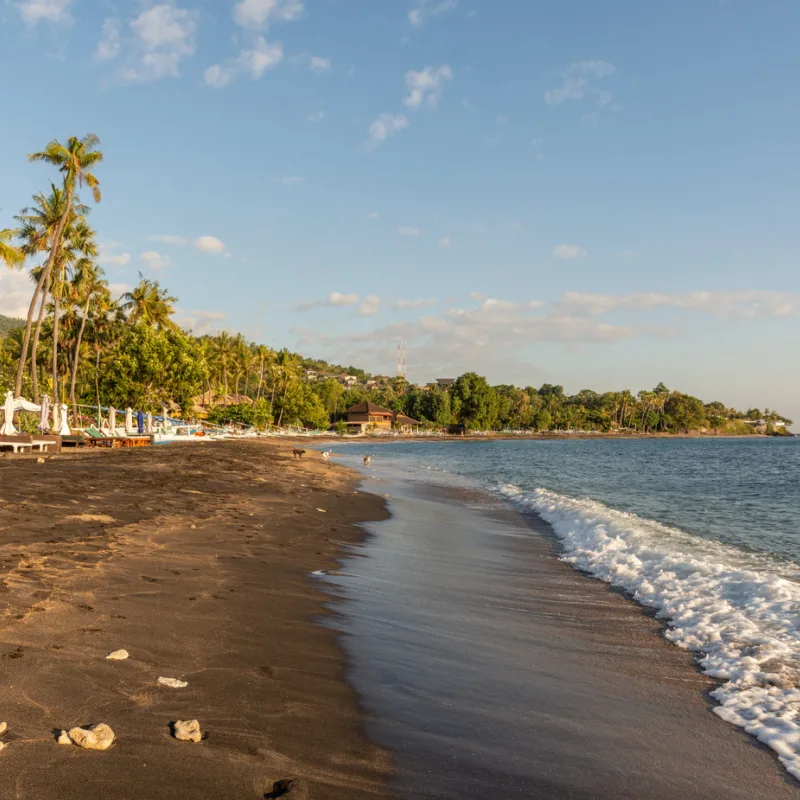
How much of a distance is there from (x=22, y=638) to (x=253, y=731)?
7.25 ft

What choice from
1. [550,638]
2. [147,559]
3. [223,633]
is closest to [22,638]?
[223,633]

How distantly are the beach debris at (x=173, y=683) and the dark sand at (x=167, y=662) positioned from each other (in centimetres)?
5

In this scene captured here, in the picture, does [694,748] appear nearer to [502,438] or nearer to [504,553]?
[504,553]

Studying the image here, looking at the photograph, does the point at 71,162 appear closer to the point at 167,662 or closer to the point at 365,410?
the point at 167,662

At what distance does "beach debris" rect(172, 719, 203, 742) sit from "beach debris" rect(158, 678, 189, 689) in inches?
24.9

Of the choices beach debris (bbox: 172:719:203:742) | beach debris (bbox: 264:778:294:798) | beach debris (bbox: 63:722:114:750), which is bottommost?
beach debris (bbox: 264:778:294:798)

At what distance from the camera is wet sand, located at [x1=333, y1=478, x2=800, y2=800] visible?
12.2 ft

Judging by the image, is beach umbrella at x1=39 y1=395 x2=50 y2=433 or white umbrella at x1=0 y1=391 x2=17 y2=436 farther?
beach umbrella at x1=39 y1=395 x2=50 y2=433

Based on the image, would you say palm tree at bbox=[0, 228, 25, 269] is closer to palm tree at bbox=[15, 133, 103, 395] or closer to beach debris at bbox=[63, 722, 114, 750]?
palm tree at bbox=[15, 133, 103, 395]

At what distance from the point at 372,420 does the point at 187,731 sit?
13079 cm

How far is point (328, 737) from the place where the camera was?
12.8 feet

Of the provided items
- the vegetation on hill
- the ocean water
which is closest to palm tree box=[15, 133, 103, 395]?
the vegetation on hill

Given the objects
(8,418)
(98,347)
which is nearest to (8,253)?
(8,418)

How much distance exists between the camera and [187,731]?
3.57 m
